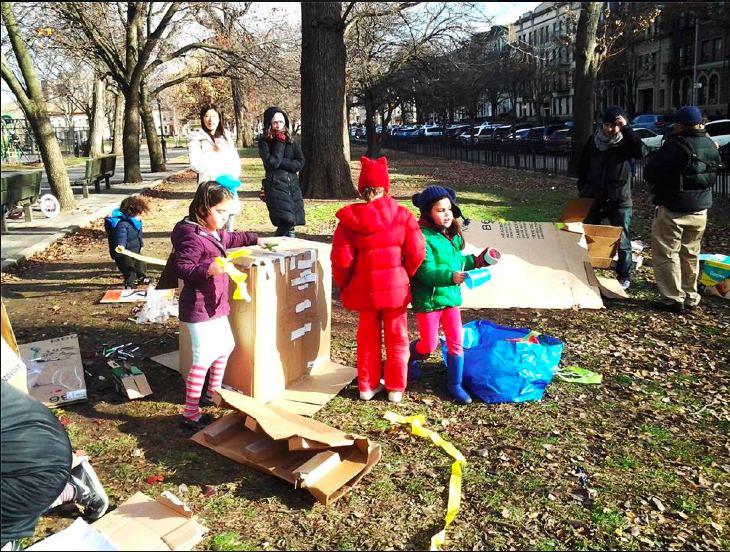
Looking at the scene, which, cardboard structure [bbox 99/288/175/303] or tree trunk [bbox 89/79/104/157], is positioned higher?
tree trunk [bbox 89/79/104/157]

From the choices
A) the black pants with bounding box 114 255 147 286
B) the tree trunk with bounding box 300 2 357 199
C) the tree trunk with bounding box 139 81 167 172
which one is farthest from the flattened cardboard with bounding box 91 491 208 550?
the tree trunk with bounding box 139 81 167 172

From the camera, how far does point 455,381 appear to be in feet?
14.8

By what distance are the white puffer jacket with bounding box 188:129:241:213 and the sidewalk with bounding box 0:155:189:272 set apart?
233 cm

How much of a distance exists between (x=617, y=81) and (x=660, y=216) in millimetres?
57744

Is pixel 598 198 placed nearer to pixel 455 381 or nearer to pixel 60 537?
pixel 455 381

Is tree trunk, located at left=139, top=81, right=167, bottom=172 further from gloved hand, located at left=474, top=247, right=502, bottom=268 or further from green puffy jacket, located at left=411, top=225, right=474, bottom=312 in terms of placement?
gloved hand, located at left=474, top=247, right=502, bottom=268

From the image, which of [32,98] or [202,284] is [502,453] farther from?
[32,98]

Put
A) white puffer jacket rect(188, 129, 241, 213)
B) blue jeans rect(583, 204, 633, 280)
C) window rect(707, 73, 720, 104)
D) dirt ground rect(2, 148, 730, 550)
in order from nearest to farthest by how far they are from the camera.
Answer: dirt ground rect(2, 148, 730, 550) → white puffer jacket rect(188, 129, 241, 213) → blue jeans rect(583, 204, 633, 280) → window rect(707, 73, 720, 104)

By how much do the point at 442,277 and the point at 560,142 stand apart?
28.1m

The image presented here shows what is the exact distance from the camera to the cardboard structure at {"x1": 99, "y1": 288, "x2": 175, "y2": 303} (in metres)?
6.85

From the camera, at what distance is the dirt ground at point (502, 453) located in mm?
3105

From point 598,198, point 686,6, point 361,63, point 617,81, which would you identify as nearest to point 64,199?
point 598,198

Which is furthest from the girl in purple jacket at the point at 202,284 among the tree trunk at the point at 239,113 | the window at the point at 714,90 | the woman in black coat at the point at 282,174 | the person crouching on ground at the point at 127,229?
the window at the point at 714,90

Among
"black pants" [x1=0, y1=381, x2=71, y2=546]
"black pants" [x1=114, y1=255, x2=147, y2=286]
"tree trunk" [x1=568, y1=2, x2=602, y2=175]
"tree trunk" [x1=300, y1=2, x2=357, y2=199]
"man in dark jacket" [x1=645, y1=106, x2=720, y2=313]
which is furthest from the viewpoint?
"tree trunk" [x1=568, y1=2, x2=602, y2=175]
